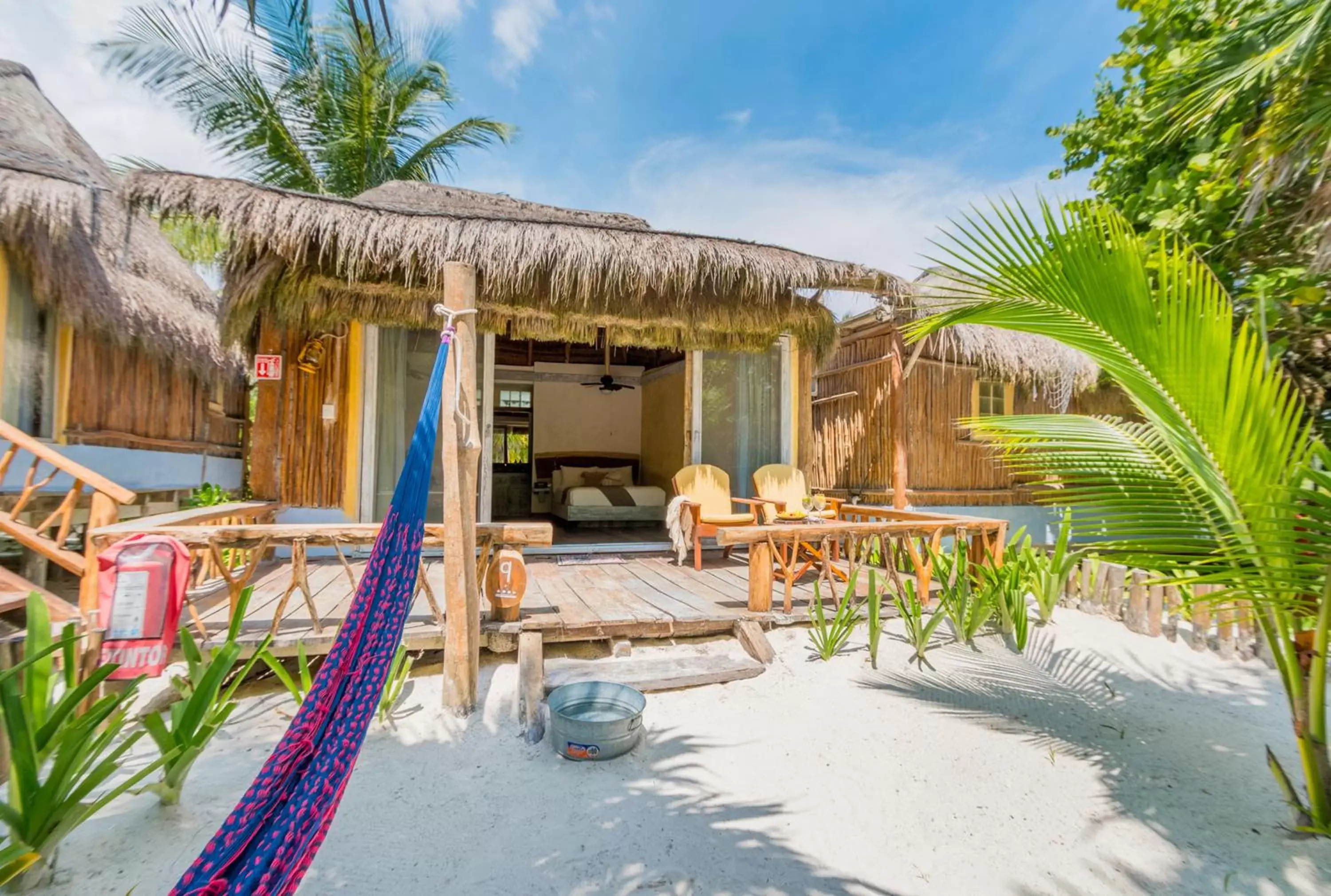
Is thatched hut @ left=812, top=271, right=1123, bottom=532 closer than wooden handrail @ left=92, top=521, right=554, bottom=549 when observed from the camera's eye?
No

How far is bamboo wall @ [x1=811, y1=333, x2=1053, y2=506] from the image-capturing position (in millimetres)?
6664

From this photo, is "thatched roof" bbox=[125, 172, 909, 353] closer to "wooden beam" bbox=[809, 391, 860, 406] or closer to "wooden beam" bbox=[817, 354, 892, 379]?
"wooden beam" bbox=[817, 354, 892, 379]

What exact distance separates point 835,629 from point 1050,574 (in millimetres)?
1861

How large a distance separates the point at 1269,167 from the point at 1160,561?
2522 mm

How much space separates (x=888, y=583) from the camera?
3.74 metres

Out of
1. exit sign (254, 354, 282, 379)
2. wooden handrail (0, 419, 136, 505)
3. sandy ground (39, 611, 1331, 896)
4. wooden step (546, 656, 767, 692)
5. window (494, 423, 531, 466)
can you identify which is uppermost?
exit sign (254, 354, 282, 379)

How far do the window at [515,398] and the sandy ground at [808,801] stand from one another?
20.9ft

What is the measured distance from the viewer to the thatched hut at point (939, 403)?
20.8ft

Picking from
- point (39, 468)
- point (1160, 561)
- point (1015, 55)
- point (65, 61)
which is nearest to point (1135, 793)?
point (1160, 561)

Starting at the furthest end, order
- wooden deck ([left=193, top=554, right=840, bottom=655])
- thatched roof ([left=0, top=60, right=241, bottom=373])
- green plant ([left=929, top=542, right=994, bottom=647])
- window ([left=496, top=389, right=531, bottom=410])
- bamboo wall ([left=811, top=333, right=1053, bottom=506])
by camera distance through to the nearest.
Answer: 1. window ([left=496, top=389, right=531, bottom=410])
2. bamboo wall ([left=811, top=333, right=1053, bottom=506])
3. thatched roof ([left=0, top=60, right=241, bottom=373])
4. green plant ([left=929, top=542, right=994, bottom=647])
5. wooden deck ([left=193, top=554, right=840, bottom=655])

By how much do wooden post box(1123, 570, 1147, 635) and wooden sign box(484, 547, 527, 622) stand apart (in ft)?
12.4

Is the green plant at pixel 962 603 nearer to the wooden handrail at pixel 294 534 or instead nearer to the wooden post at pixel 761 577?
the wooden post at pixel 761 577

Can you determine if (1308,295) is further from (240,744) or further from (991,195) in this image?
(240,744)

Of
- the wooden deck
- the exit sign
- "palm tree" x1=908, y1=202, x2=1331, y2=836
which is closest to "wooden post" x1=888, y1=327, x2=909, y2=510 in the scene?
the wooden deck
